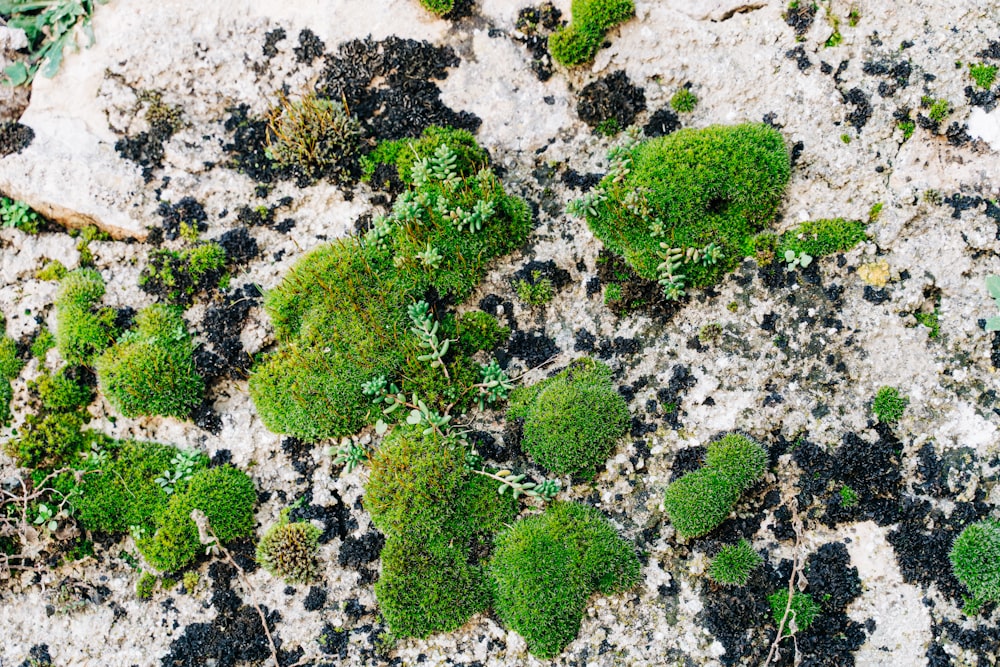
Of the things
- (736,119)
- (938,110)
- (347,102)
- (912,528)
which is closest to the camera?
(912,528)

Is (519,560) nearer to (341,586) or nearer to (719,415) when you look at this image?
(341,586)

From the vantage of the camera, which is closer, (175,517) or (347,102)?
(175,517)

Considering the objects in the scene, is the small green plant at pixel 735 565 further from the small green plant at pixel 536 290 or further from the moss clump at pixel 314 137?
the moss clump at pixel 314 137

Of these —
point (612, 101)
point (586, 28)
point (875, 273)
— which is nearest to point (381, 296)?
point (612, 101)

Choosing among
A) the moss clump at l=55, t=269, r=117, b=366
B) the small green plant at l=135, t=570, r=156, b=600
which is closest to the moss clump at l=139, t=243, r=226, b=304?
the moss clump at l=55, t=269, r=117, b=366

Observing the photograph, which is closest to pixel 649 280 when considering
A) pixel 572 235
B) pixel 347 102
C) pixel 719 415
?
pixel 572 235

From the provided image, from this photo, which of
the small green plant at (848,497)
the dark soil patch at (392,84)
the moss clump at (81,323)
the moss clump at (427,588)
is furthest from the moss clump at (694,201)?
the moss clump at (81,323)
